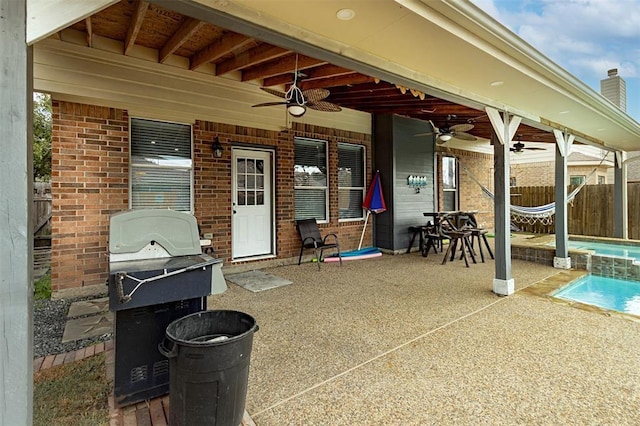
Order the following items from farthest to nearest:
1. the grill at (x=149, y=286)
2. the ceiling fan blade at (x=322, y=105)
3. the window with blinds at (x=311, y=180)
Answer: the window with blinds at (x=311, y=180) < the ceiling fan blade at (x=322, y=105) < the grill at (x=149, y=286)

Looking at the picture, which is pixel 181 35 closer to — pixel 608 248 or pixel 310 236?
pixel 310 236

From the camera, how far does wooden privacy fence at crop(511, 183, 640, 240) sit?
8648 mm

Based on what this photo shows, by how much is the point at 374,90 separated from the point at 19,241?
201 inches

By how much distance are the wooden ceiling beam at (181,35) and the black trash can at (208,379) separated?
321cm

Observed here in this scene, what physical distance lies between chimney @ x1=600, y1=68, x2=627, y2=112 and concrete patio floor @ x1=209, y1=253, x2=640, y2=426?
11549 mm

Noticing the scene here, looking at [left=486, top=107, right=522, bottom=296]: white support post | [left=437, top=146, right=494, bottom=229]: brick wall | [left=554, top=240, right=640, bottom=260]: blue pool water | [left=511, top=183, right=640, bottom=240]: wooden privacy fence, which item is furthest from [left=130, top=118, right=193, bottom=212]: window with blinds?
[left=511, top=183, right=640, bottom=240]: wooden privacy fence

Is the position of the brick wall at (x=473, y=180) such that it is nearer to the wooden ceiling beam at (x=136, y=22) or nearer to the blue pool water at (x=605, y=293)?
Answer: the blue pool water at (x=605, y=293)

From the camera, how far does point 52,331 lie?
3.16 meters

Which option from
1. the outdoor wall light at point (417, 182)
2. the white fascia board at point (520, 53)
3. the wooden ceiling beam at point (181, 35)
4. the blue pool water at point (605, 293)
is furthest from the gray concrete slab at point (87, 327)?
the outdoor wall light at point (417, 182)

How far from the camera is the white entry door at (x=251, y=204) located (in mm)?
5531

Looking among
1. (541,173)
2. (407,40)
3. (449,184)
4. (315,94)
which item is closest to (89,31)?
(315,94)

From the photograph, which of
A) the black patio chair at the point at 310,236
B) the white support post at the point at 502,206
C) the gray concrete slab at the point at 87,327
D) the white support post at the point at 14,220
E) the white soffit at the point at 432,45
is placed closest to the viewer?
the white support post at the point at 14,220

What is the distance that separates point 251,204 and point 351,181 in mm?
2465

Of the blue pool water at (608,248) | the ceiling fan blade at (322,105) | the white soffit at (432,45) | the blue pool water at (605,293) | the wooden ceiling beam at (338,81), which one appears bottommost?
the blue pool water at (605,293)
